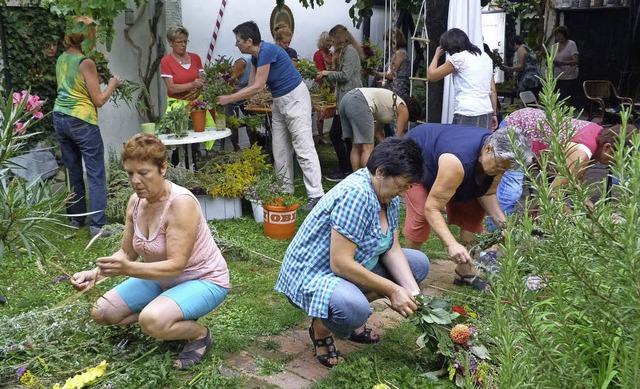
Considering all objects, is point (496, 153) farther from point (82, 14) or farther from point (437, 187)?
point (82, 14)

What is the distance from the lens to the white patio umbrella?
290 inches

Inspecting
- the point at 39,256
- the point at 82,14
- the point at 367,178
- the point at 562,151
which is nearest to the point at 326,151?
the point at 82,14

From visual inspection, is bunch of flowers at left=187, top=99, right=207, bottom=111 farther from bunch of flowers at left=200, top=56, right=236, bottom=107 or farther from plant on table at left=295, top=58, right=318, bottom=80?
plant on table at left=295, top=58, right=318, bottom=80

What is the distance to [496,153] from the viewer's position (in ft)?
13.2

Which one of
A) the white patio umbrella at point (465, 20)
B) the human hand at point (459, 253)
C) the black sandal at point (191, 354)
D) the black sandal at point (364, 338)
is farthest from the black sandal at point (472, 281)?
the white patio umbrella at point (465, 20)

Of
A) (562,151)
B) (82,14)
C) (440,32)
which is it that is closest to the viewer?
(562,151)

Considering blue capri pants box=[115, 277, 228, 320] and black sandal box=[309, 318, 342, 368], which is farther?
black sandal box=[309, 318, 342, 368]

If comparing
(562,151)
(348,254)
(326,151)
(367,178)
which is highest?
(562,151)

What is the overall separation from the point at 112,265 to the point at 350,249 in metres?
1.14

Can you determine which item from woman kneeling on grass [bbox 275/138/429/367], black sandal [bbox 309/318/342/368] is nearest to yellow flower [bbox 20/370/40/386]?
woman kneeling on grass [bbox 275/138/429/367]

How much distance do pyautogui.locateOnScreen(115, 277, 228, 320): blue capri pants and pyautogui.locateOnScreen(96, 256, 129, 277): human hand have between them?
0.38 m

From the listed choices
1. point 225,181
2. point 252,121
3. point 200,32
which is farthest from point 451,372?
point 200,32

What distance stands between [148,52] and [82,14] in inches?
126

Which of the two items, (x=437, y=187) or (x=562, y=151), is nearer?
(x=562, y=151)
